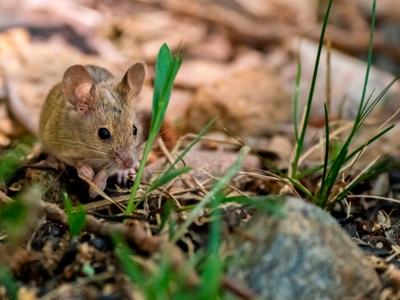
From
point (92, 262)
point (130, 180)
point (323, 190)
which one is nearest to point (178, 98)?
point (130, 180)

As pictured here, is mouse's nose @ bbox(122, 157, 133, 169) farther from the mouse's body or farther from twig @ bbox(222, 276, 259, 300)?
twig @ bbox(222, 276, 259, 300)

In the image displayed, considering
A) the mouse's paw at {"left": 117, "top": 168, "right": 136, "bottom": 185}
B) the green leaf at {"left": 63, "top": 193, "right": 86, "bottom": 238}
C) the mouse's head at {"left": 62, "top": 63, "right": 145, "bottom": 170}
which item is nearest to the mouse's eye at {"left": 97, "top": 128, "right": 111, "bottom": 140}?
the mouse's head at {"left": 62, "top": 63, "right": 145, "bottom": 170}

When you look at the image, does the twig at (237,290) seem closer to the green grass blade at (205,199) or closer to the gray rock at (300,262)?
the gray rock at (300,262)

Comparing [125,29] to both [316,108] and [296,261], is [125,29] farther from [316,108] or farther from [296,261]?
[296,261]

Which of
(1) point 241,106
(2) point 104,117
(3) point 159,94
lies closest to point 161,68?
(3) point 159,94

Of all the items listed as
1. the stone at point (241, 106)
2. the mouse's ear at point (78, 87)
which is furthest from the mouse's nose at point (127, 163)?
the stone at point (241, 106)
